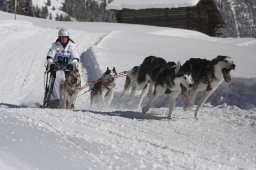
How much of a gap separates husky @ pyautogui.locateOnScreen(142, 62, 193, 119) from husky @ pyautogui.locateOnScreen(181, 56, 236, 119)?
198 mm

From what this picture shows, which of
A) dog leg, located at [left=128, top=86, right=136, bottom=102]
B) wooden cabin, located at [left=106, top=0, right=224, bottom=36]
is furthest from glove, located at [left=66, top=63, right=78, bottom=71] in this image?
wooden cabin, located at [left=106, top=0, right=224, bottom=36]

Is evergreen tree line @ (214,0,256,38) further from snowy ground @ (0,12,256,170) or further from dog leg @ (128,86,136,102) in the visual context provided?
snowy ground @ (0,12,256,170)

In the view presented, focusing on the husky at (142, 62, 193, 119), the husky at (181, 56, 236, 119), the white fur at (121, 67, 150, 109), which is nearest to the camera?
the husky at (142, 62, 193, 119)

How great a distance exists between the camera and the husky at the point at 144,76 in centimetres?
847

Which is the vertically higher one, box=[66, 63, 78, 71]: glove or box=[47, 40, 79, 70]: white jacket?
box=[47, 40, 79, 70]: white jacket

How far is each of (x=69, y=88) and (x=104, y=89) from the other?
1245mm

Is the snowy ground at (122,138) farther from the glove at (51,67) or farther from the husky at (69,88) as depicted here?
the glove at (51,67)

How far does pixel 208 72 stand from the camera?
7.89m

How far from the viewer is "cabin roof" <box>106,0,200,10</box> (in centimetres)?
3447

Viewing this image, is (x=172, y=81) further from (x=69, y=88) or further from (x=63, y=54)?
(x=63, y=54)

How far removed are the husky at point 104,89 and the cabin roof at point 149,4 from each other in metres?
24.5

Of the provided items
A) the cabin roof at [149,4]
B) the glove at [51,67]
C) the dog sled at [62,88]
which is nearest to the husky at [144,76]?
the dog sled at [62,88]

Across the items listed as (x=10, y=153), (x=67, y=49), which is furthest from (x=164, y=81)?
(x=10, y=153)

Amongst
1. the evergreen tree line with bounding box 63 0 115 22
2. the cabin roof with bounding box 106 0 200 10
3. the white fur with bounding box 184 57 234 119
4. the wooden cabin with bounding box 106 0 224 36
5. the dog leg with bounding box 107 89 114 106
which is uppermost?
the evergreen tree line with bounding box 63 0 115 22
